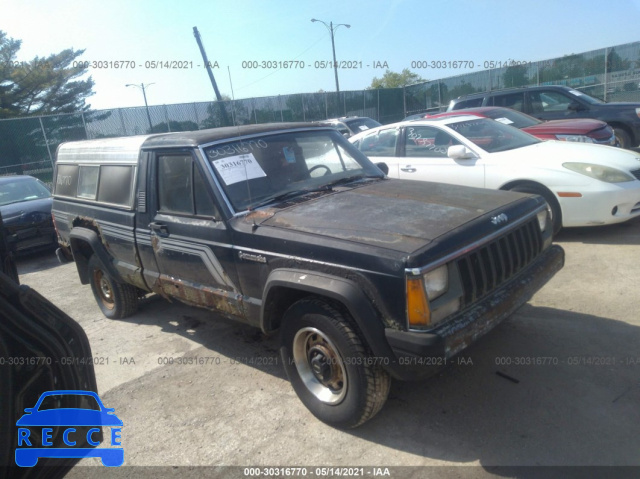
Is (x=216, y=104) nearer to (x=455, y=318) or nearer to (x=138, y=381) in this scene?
(x=138, y=381)

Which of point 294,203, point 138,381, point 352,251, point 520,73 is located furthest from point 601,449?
point 520,73

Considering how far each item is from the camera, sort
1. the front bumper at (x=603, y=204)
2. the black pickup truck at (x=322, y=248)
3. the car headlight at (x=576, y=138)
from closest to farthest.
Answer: the black pickup truck at (x=322, y=248), the front bumper at (x=603, y=204), the car headlight at (x=576, y=138)

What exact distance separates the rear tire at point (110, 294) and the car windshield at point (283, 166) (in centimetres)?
226

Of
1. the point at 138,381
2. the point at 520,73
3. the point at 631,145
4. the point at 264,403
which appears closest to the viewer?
the point at 264,403

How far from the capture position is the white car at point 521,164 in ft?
18.3

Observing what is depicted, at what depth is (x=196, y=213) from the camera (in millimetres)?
3822

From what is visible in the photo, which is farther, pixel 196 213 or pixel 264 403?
pixel 196 213

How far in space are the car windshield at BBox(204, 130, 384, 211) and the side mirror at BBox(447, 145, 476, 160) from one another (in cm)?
195

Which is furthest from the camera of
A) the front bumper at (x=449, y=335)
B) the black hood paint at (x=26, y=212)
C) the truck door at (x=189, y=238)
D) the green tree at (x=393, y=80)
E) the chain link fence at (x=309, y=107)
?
the green tree at (x=393, y=80)

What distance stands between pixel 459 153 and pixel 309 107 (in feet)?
64.5

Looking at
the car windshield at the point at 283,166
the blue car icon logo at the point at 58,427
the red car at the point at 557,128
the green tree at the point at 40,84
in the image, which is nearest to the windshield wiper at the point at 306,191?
the car windshield at the point at 283,166

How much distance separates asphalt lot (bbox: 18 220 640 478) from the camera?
9.20ft

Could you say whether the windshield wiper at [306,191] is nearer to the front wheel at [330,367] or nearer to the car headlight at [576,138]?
the front wheel at [330,367]

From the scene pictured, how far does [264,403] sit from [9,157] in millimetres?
15688
